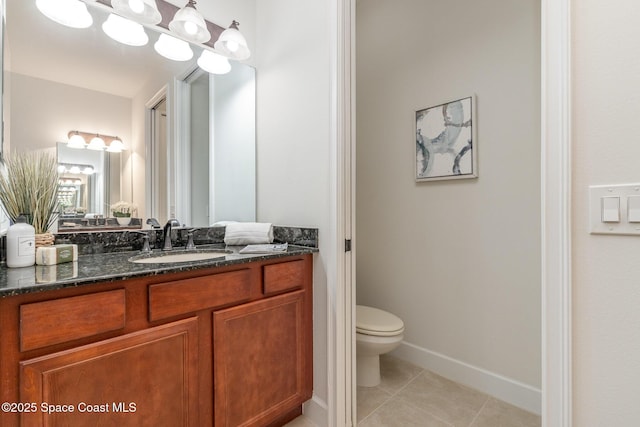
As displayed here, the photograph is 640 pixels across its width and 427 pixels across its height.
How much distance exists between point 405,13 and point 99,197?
7.71 feet

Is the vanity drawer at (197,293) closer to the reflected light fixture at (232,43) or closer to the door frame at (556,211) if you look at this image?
the door frame at (556,211)

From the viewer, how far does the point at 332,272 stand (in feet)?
5.02

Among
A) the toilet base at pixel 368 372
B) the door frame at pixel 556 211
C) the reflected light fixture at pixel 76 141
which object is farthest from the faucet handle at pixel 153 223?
the door frame at pixel 556 211

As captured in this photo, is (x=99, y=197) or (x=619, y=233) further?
(x=99, y=197)

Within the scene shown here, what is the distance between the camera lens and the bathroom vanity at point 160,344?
84 centimetres

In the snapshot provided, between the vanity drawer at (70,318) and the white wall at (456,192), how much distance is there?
1839 mm

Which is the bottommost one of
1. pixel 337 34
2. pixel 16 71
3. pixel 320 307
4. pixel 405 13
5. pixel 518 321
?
pixel 518 321

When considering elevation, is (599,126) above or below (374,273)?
above

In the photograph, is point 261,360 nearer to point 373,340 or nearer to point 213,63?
point 373,340

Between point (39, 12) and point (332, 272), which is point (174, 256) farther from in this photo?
point (39, 12)

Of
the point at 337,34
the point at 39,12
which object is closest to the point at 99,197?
the point at 39,12

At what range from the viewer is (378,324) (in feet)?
6.08

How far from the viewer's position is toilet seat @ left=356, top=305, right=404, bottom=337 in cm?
179

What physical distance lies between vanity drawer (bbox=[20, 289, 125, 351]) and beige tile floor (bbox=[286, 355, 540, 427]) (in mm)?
1095
